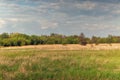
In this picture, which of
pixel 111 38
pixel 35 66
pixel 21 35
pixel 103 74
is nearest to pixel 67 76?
pixel 103 74

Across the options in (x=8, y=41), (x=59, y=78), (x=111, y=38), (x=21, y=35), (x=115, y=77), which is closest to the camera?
(x=59, y=78)

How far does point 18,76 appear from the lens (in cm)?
1488

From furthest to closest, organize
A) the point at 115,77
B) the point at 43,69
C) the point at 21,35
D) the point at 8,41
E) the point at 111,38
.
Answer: the point at 111,38 < the point at 21,35 < the point at 8,41 < the point at 43,69 < the point at 115,77

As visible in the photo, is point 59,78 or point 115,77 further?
point 115,77

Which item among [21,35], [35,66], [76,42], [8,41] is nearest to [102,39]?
[76,42]

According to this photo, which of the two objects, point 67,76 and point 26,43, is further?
point 26,43

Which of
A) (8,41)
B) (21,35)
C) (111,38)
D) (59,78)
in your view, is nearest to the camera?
(59,78)

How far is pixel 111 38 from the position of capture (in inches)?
4459

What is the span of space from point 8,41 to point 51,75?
247 feet

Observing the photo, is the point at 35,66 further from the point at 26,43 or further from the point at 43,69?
the point at 26,43

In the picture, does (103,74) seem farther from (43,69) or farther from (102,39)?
(102,39)

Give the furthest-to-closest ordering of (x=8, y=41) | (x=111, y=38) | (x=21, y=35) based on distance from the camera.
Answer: (x=111, y=38), (x=21, y=35), (x=8, y=41)

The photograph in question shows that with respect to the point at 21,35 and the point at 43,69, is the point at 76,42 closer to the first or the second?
the point at 21,35

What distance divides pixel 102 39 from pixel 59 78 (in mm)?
101211
